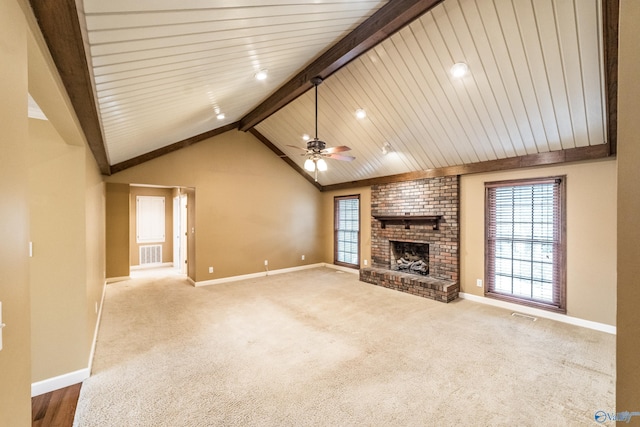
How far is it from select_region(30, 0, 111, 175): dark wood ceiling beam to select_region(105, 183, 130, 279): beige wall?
4.51 metres

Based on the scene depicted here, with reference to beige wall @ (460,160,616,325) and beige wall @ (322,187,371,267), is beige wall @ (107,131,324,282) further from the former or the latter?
beige wall @ (460,160,616,325)

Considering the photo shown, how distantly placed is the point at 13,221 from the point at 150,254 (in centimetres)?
783

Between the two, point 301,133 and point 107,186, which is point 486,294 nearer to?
point 301,133

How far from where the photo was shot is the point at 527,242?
4.29 m

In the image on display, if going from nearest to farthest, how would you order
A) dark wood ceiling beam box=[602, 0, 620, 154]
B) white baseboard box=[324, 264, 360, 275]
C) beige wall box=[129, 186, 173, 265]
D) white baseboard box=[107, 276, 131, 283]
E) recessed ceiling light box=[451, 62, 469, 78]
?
dark wood ceiling beam box=[602, 0, 620, 154]
recessed ceiling light box=[451, 62, 469, 78]
white baseboard box=[107, 276, 131, 283]
white baseboard box=[324, 264, 360, 275]
beige wall box=[129, 186, 173, 265]

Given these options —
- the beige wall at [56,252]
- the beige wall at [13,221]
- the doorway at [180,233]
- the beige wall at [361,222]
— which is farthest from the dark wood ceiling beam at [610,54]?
the doorway at [180,233]

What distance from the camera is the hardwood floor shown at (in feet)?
6.76

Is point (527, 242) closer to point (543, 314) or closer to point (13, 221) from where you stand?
point (543, 314)

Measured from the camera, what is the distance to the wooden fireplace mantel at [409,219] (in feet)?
17.5

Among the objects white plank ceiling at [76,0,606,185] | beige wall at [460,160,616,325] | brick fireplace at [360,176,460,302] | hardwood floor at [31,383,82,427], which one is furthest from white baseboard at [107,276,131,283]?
beige wall at [460,160,616,325]

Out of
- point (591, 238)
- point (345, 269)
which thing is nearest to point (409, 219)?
point (345, 269)

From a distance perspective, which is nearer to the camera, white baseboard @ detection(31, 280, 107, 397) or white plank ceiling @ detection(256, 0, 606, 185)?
white baseboard @ detection(31, 280, 107, 397)

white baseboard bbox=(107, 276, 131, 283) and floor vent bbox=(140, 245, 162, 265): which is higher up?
floor vent bbox=(140, 245, 162, 265)

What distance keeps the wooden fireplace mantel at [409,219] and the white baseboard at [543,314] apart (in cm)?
142
